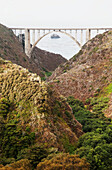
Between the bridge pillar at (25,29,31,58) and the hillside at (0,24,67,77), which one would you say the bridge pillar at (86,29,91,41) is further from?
the bridge pillar at (25,29,31,58)

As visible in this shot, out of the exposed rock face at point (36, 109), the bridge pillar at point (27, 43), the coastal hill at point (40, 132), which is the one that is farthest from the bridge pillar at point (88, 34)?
the exposed rock face at point (36, 109)

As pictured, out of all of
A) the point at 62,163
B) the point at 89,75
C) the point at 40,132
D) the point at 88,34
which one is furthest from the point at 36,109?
the point at 88,34

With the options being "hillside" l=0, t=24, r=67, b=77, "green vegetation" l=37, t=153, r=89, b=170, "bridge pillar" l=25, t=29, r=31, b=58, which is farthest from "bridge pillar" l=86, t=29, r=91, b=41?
"green vegetation" l=37, t=153, r=89, b=170

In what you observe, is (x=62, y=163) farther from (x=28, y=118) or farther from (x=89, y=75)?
(x=89, y=75)

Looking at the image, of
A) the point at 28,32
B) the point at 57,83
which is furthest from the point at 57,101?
the point at 28,32

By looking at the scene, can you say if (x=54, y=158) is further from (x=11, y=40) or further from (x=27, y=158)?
(x=11, y=40)

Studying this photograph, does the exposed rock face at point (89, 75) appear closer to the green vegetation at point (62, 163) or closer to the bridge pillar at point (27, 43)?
the bridge pillar at point (27, 43)
